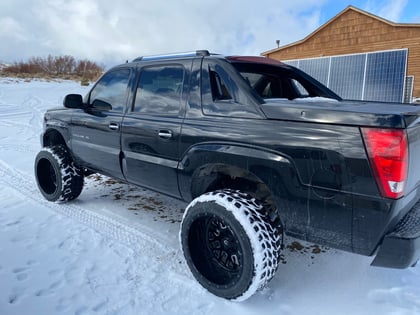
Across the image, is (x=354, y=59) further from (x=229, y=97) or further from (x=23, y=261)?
(x=23, y=261)

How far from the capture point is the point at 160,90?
2979mm

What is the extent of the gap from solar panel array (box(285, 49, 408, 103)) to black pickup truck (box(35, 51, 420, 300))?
30.5 ft

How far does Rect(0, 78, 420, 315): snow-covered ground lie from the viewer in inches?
90.1

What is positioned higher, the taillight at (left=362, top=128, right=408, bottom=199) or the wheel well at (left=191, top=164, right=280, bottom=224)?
the taillight at (left=362, top=128, right=408, bottom=199)

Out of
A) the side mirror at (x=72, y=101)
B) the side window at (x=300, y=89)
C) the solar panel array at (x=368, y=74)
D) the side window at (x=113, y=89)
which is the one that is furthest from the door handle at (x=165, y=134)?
Result: the solar panel array at (x=368, y=74)

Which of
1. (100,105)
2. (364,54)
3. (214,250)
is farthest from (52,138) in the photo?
(364,54)

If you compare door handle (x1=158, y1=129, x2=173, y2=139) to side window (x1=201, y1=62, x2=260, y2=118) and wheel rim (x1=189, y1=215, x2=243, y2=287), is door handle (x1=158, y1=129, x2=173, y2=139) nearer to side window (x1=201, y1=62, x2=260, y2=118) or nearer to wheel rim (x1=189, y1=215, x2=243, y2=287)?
side window (x1=201, y1=62, x2=260, y2=118)

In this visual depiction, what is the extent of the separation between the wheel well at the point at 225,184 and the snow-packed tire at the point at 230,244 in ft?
0.65

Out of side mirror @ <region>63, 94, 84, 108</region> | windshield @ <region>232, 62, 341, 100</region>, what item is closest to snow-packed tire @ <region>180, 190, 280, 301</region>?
windshield @ <region>232, 62, 341, 100</region>

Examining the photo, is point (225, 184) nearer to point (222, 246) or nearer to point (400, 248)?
point (222, 246)

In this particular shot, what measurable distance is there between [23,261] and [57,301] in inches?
28.2

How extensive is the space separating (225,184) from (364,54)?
1231cm

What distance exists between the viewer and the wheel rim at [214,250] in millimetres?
2400

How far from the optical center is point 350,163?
1.77 metres
